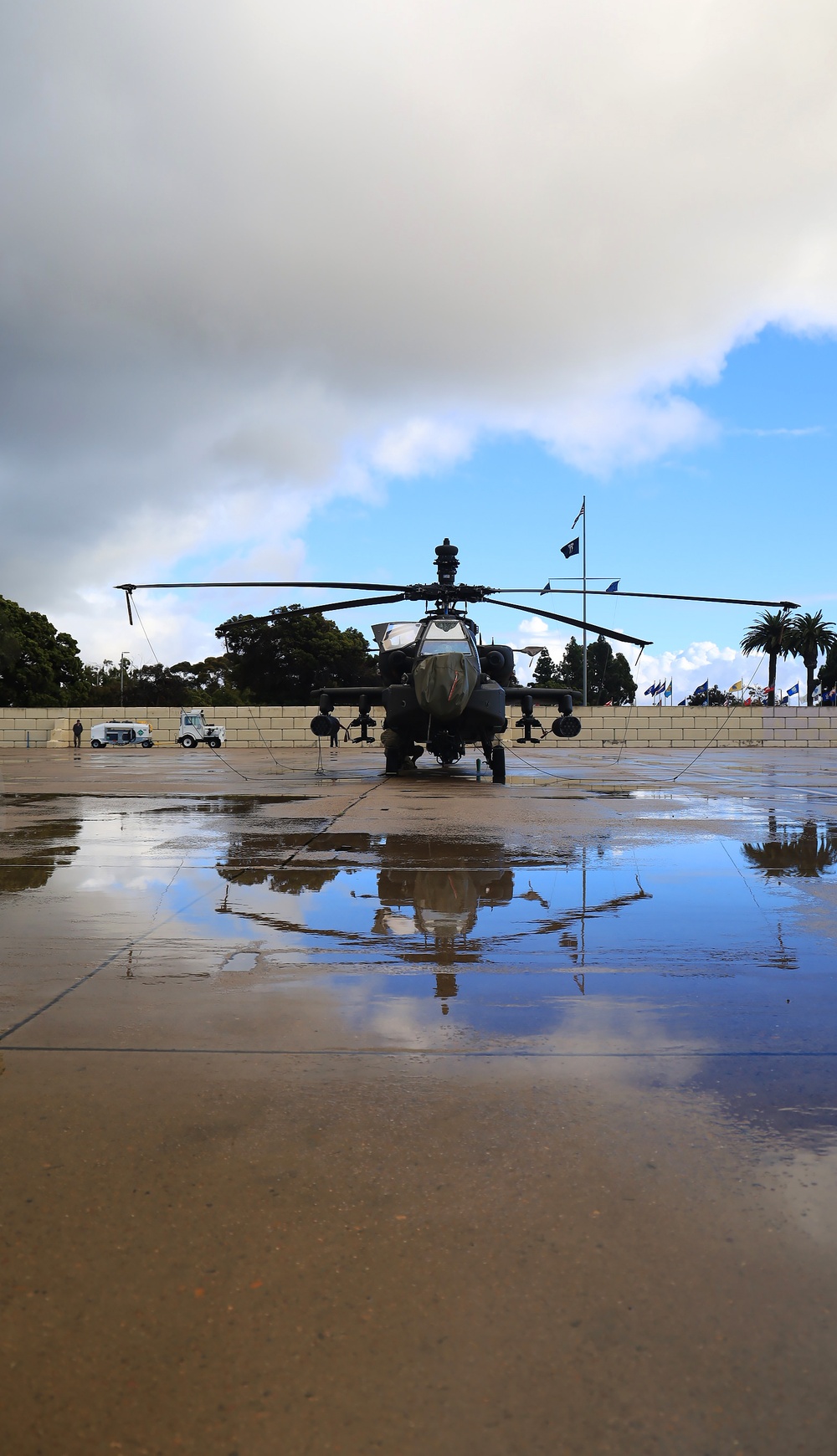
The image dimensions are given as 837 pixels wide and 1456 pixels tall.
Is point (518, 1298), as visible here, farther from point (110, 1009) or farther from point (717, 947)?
point (717, 947)

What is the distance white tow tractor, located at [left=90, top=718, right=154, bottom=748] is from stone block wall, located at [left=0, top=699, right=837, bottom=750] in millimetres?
1653

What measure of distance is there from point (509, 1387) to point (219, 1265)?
0.64 m

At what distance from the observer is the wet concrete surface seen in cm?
160

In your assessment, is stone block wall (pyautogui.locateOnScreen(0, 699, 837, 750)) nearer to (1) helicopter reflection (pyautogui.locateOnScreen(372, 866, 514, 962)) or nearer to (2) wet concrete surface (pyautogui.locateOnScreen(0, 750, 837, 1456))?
(1) helicopter reflection (pyautogui.locateOnScreen(372, 866, 514, 962))

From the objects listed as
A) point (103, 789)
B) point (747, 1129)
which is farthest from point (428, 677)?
point (747, 1129)

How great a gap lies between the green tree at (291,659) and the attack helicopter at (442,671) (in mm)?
56764

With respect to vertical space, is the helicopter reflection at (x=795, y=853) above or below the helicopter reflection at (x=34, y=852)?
above

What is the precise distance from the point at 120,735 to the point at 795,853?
39.5 metres

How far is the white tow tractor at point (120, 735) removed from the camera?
4341cm

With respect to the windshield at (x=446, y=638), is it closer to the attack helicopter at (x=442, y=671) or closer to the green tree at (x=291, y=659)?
the attack helicopter at (x=442, y=671)

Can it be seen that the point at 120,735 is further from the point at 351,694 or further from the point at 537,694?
the point at 537,694

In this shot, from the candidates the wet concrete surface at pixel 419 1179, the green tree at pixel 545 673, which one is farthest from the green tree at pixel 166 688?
the wet concrete surface at pixel 419 1179

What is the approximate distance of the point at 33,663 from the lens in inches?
2591

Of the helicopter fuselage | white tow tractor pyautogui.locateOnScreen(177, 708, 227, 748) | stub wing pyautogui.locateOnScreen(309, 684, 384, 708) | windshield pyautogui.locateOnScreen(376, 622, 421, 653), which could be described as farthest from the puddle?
white tow tractor pyautogui.locateOnScreen(177, 708, 227, 748)
